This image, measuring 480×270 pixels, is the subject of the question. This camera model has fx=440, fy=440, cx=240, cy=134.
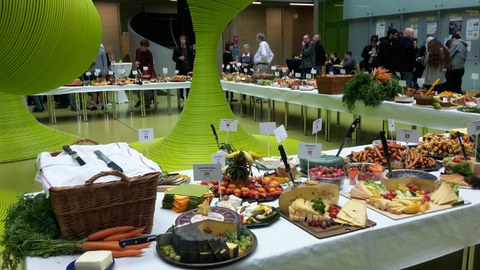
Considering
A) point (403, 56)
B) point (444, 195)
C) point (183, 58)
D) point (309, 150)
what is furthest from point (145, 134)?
point (183, 58)

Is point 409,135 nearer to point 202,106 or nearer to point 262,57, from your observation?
point 202,106

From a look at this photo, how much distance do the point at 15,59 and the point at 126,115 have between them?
5.77 metres

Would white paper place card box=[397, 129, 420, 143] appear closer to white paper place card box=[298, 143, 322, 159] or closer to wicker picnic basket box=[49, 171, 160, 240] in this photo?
white paper place card box=[298, 143, 322, 159]

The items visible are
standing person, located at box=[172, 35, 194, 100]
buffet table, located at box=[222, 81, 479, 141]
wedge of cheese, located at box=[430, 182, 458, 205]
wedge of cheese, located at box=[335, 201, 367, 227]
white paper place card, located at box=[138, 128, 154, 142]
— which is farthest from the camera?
standing person, located at box=[172, 35, 194, 100]

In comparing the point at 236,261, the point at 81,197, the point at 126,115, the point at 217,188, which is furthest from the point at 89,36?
the point at 126,115

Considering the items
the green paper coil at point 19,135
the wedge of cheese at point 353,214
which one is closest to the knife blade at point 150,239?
the wedge of cheese at point 353,214

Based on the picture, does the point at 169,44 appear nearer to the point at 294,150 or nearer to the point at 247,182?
the point at 294,150

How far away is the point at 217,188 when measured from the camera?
2297 millimetres

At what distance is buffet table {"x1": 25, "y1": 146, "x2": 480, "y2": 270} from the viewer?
62.2 inches

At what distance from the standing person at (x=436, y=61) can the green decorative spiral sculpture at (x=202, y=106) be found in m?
3.85

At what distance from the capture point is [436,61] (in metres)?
6.96

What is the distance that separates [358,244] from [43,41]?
261 cm

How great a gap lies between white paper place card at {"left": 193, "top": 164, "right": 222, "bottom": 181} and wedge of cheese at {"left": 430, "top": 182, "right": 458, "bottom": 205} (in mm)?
1052

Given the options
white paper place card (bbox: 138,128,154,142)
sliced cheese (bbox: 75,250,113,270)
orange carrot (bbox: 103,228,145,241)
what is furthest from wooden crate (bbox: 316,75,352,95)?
sliced cheese (bbox: 75,250,113,270)
